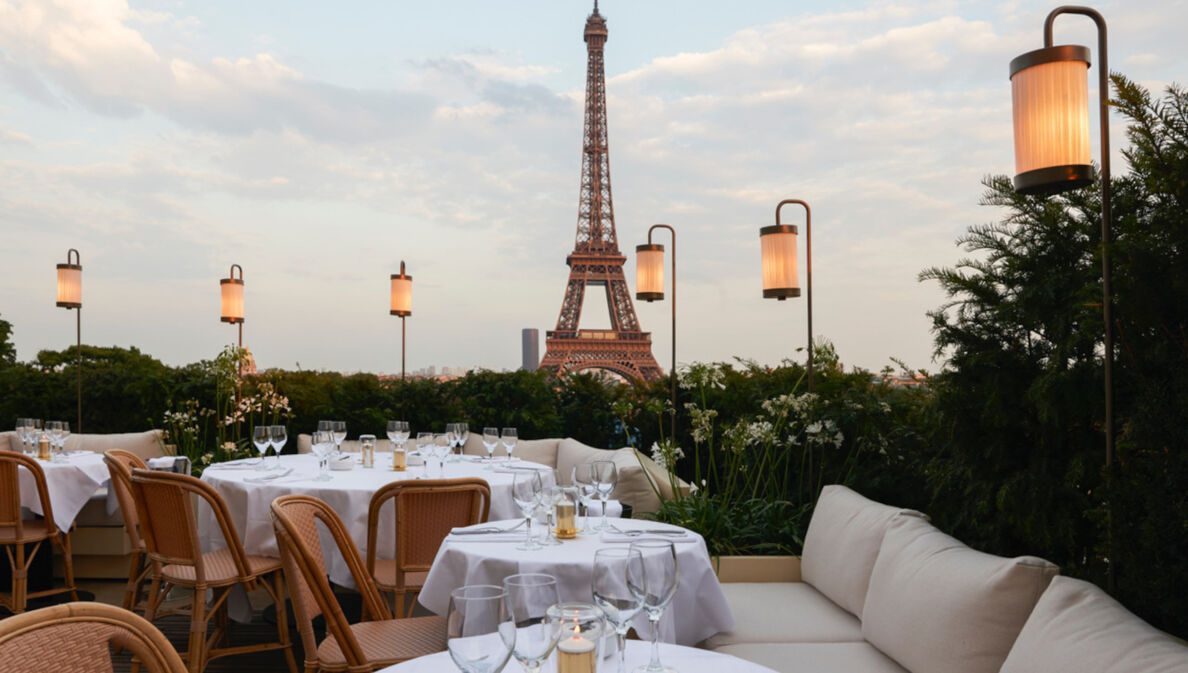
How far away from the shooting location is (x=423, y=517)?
9.44 ft

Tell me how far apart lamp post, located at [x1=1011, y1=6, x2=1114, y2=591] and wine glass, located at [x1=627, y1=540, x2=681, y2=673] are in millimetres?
1215

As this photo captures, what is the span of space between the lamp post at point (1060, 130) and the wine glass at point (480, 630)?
61.1 inches

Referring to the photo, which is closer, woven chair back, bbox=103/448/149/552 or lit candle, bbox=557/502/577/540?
lit candle, bbox=557/502/577/540

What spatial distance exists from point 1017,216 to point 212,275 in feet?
28.4

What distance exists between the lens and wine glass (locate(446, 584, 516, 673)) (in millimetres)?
962

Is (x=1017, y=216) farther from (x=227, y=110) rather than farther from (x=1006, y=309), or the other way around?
(x=227, y=110)

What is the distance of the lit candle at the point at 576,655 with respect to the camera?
1054 mm

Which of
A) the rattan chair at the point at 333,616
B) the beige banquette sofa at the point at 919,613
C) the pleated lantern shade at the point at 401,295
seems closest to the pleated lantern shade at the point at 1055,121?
the beige banquette sofa at the point at 919,613

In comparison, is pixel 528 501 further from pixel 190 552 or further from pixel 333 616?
pixel 190 552

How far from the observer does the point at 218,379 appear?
627cm

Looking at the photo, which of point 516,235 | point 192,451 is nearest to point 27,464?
point 192,451

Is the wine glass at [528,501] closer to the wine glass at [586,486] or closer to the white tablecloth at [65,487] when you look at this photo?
the wine glass at [586,486]

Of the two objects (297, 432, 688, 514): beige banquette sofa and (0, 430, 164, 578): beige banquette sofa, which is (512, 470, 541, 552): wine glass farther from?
(0, 430, 164, 578): beige banquette sofa

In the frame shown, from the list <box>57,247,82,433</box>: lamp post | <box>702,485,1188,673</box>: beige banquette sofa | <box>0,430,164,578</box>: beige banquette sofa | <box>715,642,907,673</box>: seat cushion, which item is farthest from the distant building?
<box>715,642,907,673</box>: seat cushion
